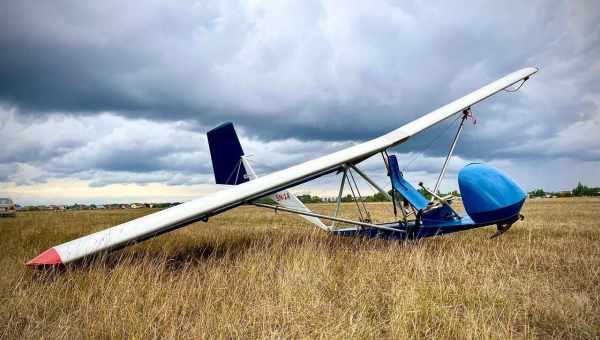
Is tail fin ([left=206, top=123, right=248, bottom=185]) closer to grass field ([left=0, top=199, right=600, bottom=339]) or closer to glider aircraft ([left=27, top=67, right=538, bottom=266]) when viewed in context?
glider aircraft ([left=27, top=67, right=538, bottom=266])

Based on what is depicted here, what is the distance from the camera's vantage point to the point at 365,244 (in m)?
7.58

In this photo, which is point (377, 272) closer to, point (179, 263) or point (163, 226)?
point (163, 226)

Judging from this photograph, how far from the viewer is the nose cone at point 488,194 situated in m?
6.42

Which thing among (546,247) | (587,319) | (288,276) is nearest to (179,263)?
(288,276)

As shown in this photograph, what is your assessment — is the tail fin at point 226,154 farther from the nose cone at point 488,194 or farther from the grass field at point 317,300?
the nose cone at point 488,194

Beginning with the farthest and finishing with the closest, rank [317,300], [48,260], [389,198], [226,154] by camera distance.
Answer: [226,154], [389,198], [48,260], [317,300]

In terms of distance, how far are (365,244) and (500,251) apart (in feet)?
9.51

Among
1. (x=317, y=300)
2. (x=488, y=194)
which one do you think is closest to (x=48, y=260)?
(x=317, y=300)

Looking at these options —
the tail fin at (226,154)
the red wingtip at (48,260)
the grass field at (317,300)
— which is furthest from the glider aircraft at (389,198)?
the tail fin at (226,154)

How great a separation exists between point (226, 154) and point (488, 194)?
6.65 m

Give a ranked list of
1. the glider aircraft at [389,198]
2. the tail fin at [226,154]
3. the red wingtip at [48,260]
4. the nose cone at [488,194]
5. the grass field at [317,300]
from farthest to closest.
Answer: the tail fin at [226,154], the nose cone at [488,194], the glider aircraft at [389,198], the red wingtip at [48,260], the grass field at [317,300]

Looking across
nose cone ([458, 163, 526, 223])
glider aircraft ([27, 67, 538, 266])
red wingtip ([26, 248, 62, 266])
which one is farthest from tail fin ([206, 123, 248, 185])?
nose cone ([458, 163, 526, 223])

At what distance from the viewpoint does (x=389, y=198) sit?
7.40 meters

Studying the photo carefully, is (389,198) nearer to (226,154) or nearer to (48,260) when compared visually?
(226,154)
